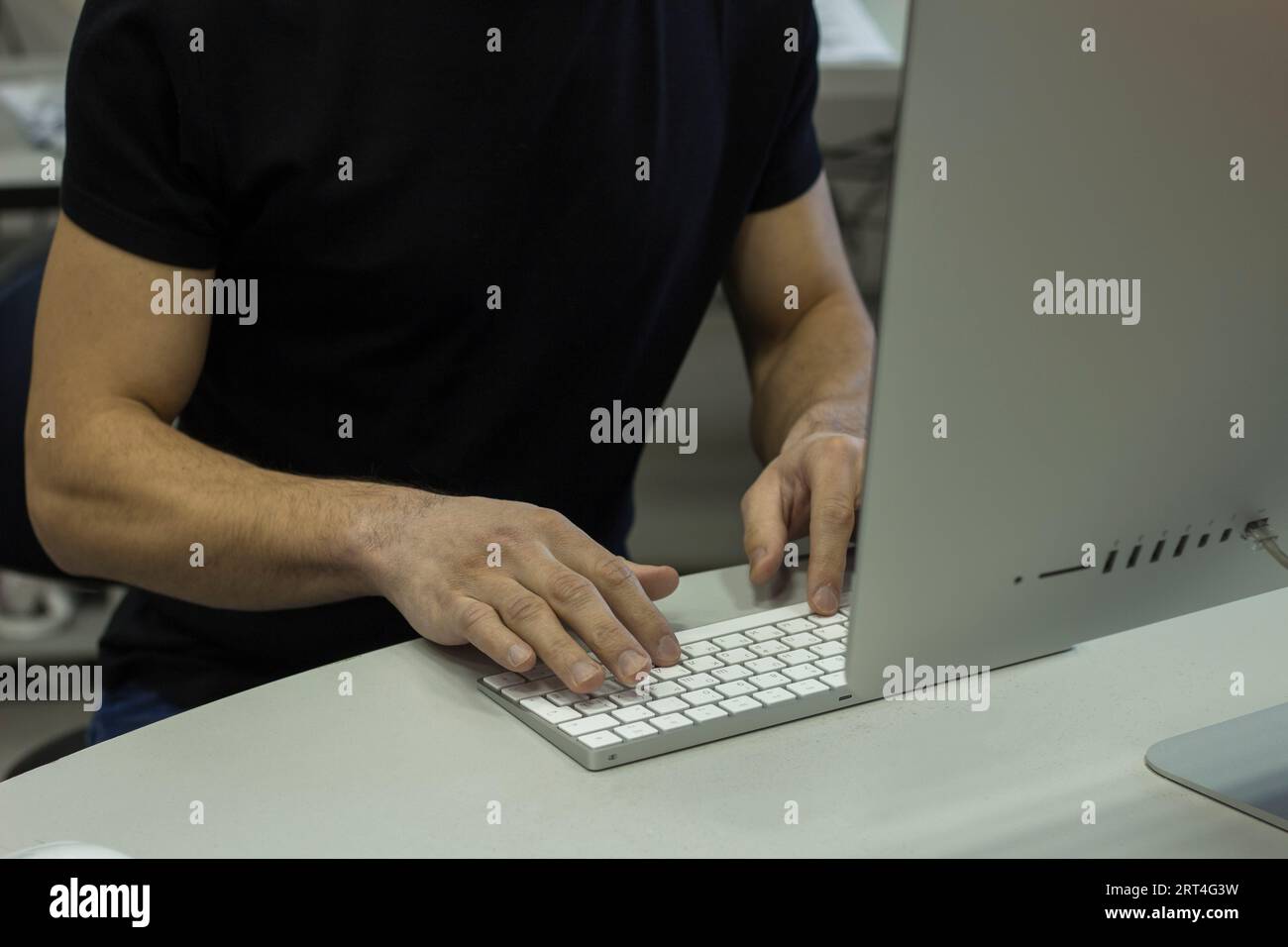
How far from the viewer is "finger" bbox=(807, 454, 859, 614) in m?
0.83

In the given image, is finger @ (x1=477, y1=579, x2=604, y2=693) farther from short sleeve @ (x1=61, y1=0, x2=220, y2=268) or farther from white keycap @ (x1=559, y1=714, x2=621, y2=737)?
short sleeve @ (x1=61, y1=0, x2=220, y2=268)

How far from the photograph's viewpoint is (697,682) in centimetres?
73

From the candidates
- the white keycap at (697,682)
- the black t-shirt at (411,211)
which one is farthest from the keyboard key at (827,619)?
the black t-shirt at (411,211)

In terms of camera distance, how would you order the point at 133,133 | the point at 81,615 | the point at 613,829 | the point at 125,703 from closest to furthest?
the point at 613,829, the point at 133,133, the point at 125,703, the point at 81,615

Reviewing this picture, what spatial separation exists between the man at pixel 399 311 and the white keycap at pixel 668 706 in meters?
0.05

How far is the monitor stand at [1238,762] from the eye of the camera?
0.64m

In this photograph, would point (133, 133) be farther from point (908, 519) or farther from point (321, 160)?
point (908, 519)

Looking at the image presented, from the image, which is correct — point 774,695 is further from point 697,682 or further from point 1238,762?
point 1238,762

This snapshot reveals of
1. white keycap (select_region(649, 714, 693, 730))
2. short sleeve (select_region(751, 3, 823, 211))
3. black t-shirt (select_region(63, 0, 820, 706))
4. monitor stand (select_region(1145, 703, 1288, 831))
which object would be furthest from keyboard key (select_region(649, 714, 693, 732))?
short sleeve (select_region(751, 3, 823, 211))

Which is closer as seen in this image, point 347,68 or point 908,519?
point 908,519

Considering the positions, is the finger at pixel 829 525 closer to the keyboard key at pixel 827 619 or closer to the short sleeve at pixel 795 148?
the keyboard key at pixel 827 619

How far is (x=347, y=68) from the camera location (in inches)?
39.6
